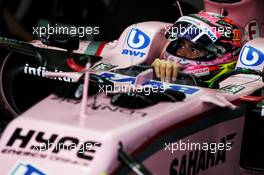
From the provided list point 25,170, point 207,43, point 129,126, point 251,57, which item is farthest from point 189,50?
point 25,170

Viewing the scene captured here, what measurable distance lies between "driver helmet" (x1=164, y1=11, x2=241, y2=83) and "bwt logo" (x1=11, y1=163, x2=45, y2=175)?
1194 millimetres

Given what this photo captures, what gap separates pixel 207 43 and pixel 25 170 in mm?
1303

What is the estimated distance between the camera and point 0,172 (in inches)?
75.2

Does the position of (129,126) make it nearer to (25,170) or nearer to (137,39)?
(25,170)

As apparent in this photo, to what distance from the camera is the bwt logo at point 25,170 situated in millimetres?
1838

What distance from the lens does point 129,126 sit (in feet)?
6.23

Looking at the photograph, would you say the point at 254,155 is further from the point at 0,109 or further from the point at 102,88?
the point at 0,109

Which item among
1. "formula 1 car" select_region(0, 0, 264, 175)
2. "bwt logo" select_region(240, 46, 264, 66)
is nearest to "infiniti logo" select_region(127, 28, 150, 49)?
"formula 1 car" select_region(0, 0, 264, 175)

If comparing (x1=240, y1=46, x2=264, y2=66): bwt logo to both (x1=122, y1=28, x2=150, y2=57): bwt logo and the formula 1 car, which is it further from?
(x1=122, y1=28, x2=150, y2=57): bwt logo

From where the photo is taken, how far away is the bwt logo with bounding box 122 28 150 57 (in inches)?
124

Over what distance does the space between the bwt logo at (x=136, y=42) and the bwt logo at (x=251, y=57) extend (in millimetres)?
527

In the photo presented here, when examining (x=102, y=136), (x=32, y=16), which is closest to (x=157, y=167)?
(x=102, y=136)

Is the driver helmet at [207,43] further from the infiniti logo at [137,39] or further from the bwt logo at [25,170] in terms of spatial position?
the bwt logo at [25,170]

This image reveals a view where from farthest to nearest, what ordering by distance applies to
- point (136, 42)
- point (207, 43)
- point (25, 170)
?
point (136, 42) < point (207, 43) < point (25, 170)
